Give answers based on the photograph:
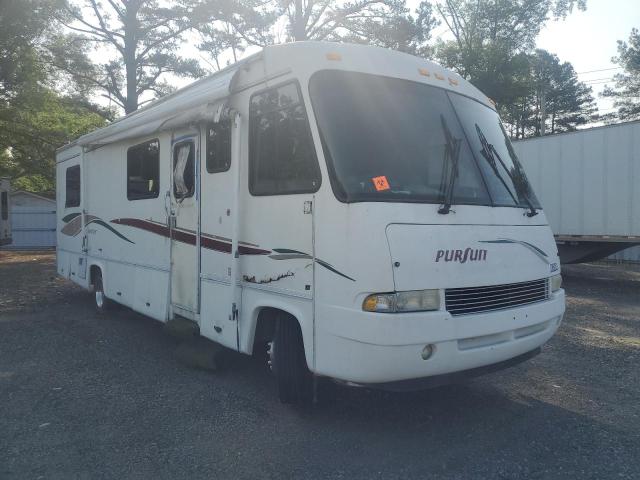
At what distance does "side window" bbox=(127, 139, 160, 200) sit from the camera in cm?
626

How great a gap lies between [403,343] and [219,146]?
2630 millimetres

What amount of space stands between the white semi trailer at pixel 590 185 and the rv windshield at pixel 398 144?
26.2 feet

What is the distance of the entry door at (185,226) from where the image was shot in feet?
17.6

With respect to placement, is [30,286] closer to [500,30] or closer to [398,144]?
[398,144]

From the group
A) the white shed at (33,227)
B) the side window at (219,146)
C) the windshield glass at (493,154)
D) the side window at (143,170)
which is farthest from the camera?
the white shed at (33,227)

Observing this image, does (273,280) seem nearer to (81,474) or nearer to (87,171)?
(81,474)

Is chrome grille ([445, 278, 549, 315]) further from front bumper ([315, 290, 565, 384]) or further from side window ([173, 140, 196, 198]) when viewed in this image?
side window ([173, 140, 196, 198])

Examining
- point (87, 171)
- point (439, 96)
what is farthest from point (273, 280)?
point (87, 171)

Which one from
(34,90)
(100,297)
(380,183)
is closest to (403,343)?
(380,183)

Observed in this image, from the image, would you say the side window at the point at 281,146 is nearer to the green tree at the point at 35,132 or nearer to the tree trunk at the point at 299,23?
the tree trunk at the point at 299,23

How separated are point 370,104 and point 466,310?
166 cm

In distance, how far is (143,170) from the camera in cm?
659

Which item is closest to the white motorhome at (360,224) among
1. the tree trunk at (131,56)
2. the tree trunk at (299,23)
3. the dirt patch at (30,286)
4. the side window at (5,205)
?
the dirt patch at (30,286)

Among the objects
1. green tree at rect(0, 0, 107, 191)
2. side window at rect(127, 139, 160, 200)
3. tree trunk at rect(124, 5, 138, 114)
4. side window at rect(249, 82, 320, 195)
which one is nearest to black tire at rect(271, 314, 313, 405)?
side window at rect(249, 82, 320, 195)
